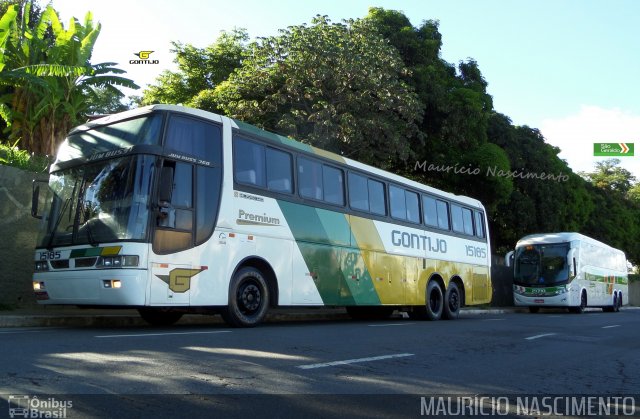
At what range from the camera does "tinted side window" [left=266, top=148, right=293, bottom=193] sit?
36.7ft

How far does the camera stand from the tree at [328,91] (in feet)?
60.8

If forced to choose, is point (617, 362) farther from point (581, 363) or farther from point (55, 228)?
point (55, 228)

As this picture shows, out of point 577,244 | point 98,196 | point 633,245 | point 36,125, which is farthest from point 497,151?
point 633,245

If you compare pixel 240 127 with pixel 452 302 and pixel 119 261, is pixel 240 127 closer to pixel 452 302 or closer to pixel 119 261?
pixel 119 261

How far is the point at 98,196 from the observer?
938 centimetres

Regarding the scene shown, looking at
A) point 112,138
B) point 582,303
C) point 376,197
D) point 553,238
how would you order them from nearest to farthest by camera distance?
point 112,138
point 376,197
point 553,238
point 582,303

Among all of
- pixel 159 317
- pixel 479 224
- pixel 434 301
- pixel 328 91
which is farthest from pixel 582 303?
pixel 159 317

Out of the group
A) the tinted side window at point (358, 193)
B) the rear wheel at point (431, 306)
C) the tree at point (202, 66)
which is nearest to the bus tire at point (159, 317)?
the tinted side window at point (358, 193)

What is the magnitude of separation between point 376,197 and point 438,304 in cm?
422

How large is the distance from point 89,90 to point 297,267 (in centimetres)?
1398

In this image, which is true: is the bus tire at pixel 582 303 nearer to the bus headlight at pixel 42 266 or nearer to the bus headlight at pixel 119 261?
the bus headlight at pixel 119 261

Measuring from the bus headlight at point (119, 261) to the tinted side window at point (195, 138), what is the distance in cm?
179

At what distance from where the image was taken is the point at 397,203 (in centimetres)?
1501

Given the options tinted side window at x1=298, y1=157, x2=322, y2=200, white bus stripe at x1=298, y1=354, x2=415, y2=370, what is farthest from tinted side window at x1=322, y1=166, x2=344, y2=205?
white bus stripe at x1=298, y1=354, x2=415, y2=370
